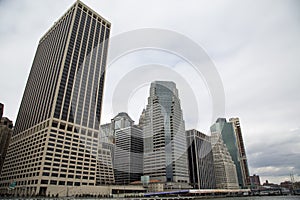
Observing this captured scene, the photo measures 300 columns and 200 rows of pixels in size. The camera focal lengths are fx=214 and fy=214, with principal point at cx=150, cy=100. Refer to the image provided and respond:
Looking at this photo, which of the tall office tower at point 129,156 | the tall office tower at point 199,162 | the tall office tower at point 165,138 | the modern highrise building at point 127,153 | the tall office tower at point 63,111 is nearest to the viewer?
the tall office tower at point 63,111

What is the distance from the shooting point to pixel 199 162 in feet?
550

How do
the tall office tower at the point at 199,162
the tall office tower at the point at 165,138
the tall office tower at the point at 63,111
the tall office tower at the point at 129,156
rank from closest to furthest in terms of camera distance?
the tall office tower at the point at 63,111, the tall office tower at the point at 165,138, the tall office tower at the point at 129,156, the tall office tower at the point at 199,162

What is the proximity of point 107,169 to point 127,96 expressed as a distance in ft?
357

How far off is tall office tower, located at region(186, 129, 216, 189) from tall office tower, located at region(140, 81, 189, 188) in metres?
20.4

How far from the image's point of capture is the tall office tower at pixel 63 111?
92.3 m

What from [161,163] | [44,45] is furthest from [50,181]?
[44,45]

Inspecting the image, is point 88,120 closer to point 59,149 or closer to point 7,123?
point 59,149

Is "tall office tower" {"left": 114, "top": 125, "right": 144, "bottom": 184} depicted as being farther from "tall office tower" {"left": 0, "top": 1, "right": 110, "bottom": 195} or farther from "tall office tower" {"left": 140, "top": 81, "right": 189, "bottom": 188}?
"tall office tower" {"left": 0, "top": 1, "right": 110, "bottom": 195}

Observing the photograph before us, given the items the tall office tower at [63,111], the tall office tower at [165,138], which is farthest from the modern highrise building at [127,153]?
the tall office tower at [63,111]

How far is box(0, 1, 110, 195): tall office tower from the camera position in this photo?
9231 cm

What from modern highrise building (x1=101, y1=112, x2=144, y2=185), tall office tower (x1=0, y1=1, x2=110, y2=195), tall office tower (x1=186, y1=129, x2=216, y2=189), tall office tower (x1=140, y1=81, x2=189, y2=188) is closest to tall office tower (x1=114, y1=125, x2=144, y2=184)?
modern highrise building (x1=101, y1=112, x2=144, y2=185)

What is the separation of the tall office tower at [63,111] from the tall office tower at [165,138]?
42925 millimetres

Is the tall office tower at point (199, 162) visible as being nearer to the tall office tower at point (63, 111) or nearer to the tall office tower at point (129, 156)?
the tall office tower at point (129, 156)

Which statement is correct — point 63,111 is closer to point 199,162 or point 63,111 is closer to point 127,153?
point 127,153
